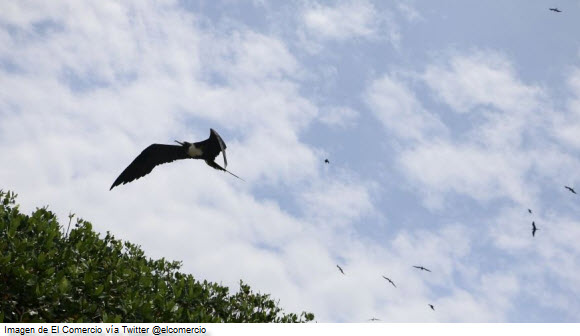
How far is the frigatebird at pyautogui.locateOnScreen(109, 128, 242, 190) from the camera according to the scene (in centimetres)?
1512

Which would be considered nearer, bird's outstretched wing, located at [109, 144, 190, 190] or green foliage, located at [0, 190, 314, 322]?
green foliage, located at [0, 190, 314, 322]

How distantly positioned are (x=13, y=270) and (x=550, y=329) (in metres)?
9.12

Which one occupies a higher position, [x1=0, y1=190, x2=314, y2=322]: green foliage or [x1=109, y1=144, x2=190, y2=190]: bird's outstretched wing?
[x1=109, y1=144, x2=190, y2=190]: bird's outstretched wing

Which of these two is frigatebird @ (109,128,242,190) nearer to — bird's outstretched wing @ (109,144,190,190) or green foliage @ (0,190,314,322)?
bird's outstretched wing @ (109,144,190,190)

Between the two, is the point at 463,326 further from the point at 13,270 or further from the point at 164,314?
the point at 13,270

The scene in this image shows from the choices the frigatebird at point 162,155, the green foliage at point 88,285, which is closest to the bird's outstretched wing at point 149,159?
the frigatebird at point 162,155

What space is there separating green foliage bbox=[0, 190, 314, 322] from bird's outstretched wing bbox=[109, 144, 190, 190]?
2389 millimetres

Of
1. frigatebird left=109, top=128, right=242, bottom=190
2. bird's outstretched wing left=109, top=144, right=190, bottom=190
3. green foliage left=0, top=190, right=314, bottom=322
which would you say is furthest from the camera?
bird's outstretched wing left=109, top=144, right=190, bottom=190

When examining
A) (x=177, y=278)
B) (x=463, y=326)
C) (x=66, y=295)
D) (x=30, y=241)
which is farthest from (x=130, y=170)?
(x=463, y=326)

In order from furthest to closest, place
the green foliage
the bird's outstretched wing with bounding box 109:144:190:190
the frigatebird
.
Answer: the bird's outstretched wing with bounding box 109:144:190:190, the frigatebird, the green foliage

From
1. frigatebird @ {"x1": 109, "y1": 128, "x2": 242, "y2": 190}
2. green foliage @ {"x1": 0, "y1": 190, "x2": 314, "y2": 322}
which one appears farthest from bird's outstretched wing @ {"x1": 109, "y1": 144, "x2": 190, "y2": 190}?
green foliage @ {"x1": 0, "y1": 190, "x2": 314, "y2": 322}

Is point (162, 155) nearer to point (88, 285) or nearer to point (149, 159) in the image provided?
point (149, 159)

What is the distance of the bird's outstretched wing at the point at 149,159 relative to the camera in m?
15.6

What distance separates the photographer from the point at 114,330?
8.92 meters
